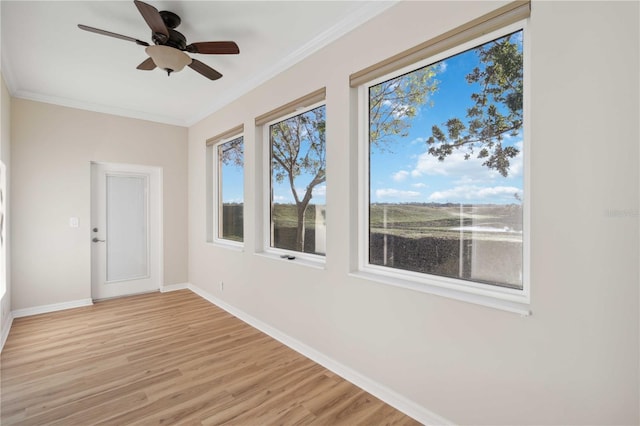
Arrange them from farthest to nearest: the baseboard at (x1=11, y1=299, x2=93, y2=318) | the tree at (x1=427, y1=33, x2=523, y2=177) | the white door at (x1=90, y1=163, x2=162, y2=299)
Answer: the white door at (x1=90, y1=163, x2=162, y2=299)
the baseboard at (x1=11, y1=299, x2=93, y2=318)
the tree at (x1=427, y1=33, x2=523, y2=177)

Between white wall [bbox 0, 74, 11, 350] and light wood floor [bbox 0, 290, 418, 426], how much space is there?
0.55 feet

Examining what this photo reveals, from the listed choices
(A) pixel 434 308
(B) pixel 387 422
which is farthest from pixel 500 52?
(B) pixel 387 422

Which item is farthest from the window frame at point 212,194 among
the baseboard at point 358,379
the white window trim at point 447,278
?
the white window trim at point 447,278

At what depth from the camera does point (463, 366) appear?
1721 mm

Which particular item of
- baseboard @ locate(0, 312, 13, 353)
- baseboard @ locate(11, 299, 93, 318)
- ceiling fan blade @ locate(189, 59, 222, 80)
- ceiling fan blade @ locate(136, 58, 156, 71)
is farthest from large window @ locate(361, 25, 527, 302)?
baseboard @ locate(11, 299, 93, 318)

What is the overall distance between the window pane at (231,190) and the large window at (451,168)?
2.18 meters

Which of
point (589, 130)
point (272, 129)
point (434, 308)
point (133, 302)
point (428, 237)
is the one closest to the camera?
point (589, 130)

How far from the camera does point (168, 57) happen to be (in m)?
2.37

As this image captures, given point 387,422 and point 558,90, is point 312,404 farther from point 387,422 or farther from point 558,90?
point 558,90

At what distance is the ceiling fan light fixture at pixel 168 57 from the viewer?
2.29 metres

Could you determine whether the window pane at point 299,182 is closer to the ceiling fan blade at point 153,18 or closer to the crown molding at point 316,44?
the crown molding at point 316,44

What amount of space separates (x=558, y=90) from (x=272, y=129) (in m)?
2.68

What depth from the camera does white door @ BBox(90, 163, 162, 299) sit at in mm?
4395

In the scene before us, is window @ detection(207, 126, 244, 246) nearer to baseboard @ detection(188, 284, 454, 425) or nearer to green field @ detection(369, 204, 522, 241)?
baseboard @ detection(188, 284, 454, 425)
